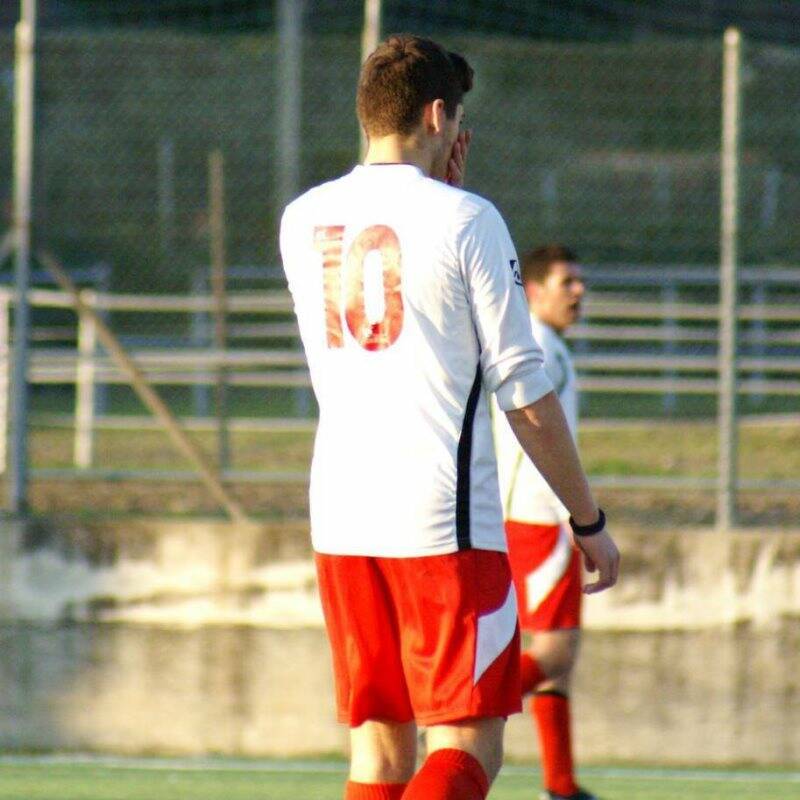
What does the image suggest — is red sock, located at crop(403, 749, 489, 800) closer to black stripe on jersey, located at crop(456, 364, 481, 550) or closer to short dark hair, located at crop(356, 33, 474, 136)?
black stripe on jersey, located at crop(456, 364, 481, 550)

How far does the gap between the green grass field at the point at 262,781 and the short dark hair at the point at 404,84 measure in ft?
11.2

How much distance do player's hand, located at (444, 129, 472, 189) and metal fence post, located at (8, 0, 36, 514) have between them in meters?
3.89

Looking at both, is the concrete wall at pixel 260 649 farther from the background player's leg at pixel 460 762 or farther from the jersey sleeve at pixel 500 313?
the jersey sleeve at pixel 500 313

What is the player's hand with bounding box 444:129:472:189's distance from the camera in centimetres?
371

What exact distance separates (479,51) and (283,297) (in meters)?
3.28

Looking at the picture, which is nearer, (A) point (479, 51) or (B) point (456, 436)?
(B) point (456, 436)

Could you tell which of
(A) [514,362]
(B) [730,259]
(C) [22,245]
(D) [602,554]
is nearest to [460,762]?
(D) [602,554]

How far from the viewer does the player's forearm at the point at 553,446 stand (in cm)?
344

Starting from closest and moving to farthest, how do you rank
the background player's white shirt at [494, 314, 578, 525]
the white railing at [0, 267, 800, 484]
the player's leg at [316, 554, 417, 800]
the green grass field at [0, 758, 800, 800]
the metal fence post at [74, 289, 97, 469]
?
the player's leg at [316, 554, 417, 800] → the background player's white shirt at [494, 314, 578, 525] → the green grass field at [0, 758, 800, 800] → the metal fence post at [74, 289, 97, 469] → the white railing at [0, 267, 800, 484]

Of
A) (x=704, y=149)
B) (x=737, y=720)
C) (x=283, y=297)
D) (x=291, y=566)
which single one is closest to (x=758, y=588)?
(x=737, y=720)

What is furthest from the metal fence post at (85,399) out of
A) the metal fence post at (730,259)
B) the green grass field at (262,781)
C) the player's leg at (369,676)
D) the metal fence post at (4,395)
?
the player's leg at (369,676)

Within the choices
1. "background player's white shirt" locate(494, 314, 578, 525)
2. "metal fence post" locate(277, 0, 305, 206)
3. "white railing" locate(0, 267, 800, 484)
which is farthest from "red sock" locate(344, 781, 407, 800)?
"metal fence post" locate(277, 0, 305, 206)

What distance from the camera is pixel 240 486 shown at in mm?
7879

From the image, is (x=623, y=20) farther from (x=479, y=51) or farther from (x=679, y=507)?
(x=679, y=507)
